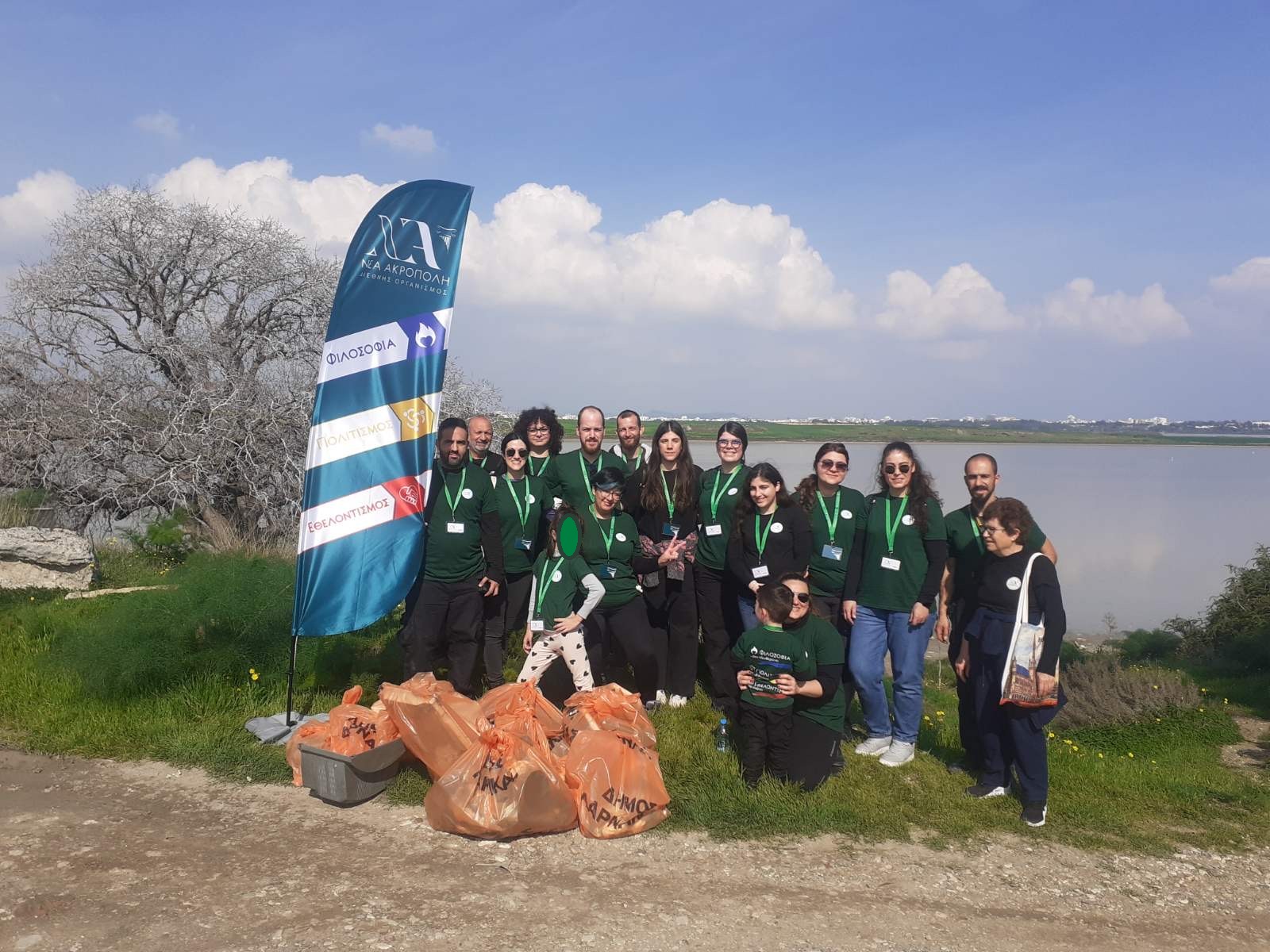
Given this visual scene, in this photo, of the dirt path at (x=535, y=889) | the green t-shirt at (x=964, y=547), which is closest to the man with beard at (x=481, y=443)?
the dirt path at (x=535, y=889)

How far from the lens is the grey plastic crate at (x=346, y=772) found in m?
4.41

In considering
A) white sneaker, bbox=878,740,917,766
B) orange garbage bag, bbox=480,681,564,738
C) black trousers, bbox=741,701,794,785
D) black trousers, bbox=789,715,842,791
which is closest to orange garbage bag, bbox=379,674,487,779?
orange garbage bag, bbox=480,681,564,738

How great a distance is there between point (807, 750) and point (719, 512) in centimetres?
168

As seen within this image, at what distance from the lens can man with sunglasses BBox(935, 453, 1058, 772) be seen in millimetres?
5000

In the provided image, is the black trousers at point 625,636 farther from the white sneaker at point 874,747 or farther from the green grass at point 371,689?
the white sneaker at point 874,747

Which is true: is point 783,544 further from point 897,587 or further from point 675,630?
point 675,630

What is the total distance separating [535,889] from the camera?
364 centimetres

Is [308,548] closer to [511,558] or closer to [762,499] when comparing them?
[511,558]

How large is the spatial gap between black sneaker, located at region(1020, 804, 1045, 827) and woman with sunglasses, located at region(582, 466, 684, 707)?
8.05ft

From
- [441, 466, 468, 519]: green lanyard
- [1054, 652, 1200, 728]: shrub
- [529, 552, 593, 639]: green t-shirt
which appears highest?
[441, 466, 468, 519]: green lanyard

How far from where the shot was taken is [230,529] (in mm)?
10453

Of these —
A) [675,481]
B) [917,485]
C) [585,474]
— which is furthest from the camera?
[585,474]

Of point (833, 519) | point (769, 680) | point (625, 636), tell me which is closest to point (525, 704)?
point (625, 636)

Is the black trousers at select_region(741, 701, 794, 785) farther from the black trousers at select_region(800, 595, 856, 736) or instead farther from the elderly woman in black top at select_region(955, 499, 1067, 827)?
the elderly woman in black top at select_region(955, 499, 1067, 827)
